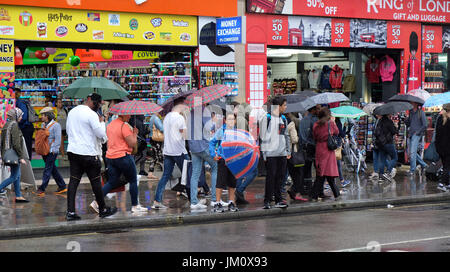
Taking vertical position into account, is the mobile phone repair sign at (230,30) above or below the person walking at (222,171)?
above

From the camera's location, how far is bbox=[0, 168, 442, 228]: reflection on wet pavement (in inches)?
488

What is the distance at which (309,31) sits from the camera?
2203 cm

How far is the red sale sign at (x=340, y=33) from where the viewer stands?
22547 millimetres

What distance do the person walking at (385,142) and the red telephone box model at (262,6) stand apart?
16.8 ft

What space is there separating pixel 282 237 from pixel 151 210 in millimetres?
3315

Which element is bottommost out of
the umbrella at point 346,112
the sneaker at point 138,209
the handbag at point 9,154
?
the sneaker at point 138,209

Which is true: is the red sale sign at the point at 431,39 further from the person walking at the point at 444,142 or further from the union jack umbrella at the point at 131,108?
the union jack umbrella at the point at 131,108

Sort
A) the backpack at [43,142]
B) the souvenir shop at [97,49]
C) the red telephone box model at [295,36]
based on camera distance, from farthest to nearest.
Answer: the red telephone box model at [295,36], the souvenir shop at [97,49], the backpack at [43,142]

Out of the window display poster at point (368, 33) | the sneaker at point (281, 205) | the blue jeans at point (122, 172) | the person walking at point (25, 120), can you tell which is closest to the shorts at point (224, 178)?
the sneaker at point (281, 205)

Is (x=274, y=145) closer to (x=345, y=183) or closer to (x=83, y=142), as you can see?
(x=83, y=142)

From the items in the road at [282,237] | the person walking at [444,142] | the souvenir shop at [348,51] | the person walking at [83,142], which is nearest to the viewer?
the road at [282,237]

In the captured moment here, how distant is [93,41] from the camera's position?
18438 mm

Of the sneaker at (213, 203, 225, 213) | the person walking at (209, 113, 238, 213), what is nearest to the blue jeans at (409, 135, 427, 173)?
the person walking at (209, 113, 238, 213)

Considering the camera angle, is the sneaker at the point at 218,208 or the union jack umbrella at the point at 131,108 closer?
the union jack umbrella at the point at 131,108
